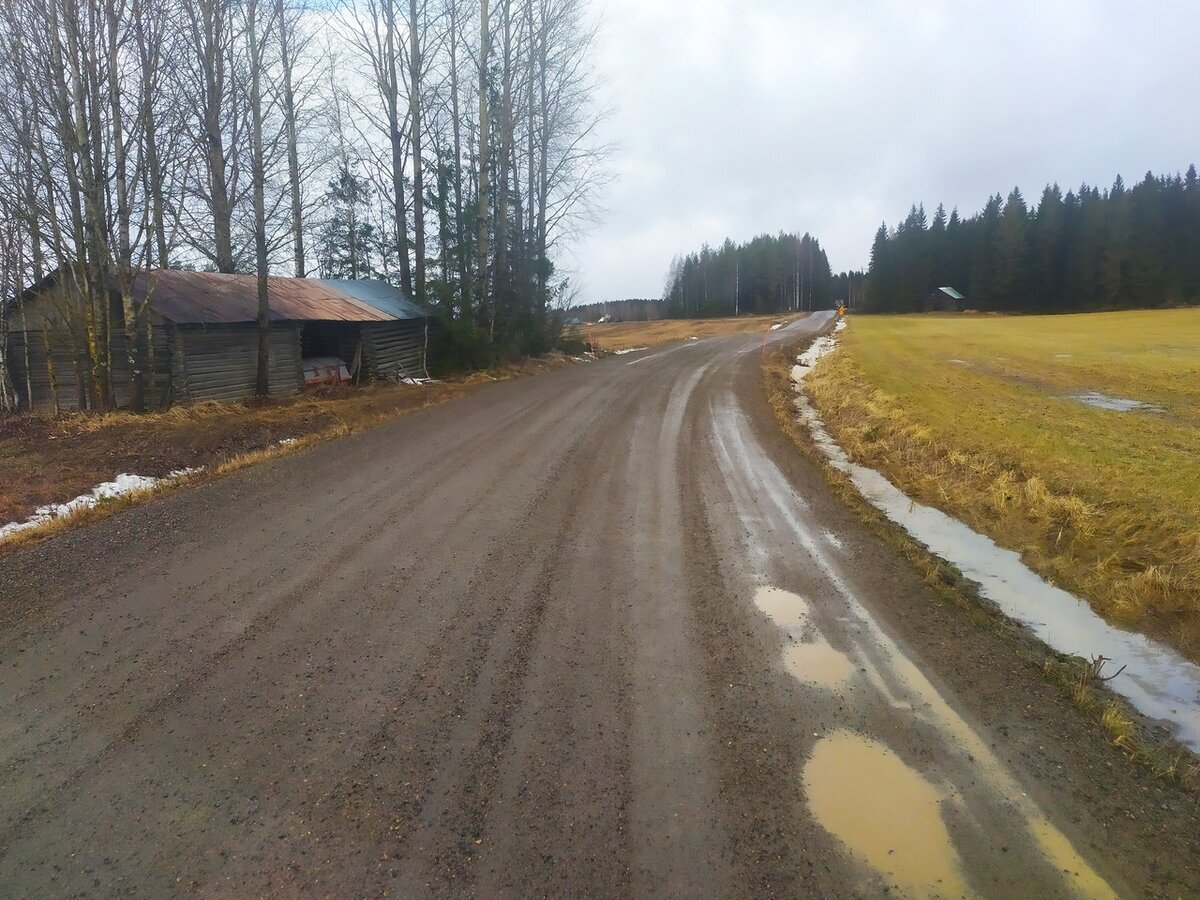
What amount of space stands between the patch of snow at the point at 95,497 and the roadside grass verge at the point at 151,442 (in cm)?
10

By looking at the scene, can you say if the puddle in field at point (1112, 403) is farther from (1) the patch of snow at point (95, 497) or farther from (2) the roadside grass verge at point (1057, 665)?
(1) the patch of snow at point (95, 497)

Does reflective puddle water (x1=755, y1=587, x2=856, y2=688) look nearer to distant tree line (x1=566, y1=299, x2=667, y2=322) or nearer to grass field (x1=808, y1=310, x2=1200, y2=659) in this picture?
grass field (x1=808, y1=310, x2=1200, y2=659)

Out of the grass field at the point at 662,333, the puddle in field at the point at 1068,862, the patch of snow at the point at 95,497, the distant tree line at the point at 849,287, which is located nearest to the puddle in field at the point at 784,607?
the puddle in field at the point at 1068,862

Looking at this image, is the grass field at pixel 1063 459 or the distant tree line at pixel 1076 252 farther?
the distant tree line at pixel 1076 252

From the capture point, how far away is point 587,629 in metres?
4.33

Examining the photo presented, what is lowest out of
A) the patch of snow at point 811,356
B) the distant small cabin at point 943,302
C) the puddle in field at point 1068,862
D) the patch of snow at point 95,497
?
the puddle in field at point 1068,862

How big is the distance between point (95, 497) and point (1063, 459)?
11995mm

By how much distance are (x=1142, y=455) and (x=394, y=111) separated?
72.1 ft

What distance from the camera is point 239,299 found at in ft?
52.9

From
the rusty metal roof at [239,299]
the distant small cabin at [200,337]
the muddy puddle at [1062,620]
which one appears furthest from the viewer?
the rusty metal roof at [239,299]

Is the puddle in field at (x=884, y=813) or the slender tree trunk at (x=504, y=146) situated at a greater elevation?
the slender tree trunk at (x=504, y=146)

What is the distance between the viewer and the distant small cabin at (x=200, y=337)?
45.7ft

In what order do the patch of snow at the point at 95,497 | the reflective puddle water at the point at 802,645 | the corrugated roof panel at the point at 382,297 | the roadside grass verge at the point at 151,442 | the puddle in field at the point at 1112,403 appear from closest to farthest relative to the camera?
the reflective puddle water at the point at 802,645
the patch of snow at the point at 95,497
the roadside grass verge at the point at 151,442
the puddle in field at the point at 1112,403
the corrugated roof panel at the point at 382,297

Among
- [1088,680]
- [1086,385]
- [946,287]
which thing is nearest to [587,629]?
[1088,680]
